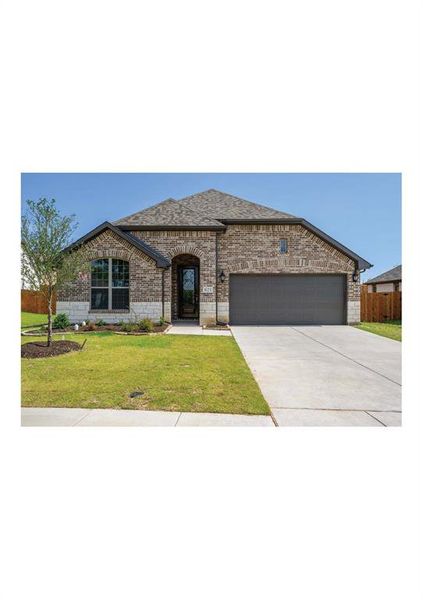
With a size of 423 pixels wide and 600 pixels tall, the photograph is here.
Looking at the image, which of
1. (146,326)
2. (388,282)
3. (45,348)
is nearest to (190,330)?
(146,326)

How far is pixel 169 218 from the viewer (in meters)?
14.8

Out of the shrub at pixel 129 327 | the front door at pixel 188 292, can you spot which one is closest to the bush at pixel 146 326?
the shrub at pixel 129 327

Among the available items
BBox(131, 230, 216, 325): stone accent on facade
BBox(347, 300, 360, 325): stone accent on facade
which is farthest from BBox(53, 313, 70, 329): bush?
BBox(347, 300, 360, 325): stone accent on facade

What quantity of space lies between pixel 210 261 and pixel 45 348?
7796 mm

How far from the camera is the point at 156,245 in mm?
14375


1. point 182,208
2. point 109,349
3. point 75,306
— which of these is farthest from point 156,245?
point 109,349

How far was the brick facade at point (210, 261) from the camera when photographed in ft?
44.4

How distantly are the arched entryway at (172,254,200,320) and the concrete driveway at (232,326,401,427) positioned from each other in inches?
218

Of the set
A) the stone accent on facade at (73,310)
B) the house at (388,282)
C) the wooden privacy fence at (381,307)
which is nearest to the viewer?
the stone accent on facade at (73,310)

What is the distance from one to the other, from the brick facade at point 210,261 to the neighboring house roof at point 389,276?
1306cm

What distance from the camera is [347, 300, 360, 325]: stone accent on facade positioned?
14953 millimetres

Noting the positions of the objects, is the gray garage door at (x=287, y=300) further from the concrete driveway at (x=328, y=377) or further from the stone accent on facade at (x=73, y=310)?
the stone accent on facade at (x=73, y=310)

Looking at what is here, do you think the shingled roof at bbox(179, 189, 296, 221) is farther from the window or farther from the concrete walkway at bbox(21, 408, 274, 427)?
the concrete walkway at bbox(21, 408, 274, 427)

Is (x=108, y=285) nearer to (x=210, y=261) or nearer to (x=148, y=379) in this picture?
(x=210, y=261)
